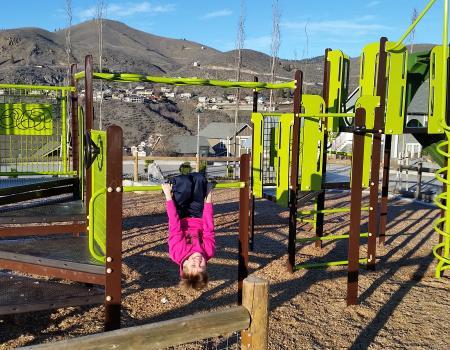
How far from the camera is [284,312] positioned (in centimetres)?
499

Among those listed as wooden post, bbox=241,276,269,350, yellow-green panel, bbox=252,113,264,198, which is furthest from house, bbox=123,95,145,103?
wooden post, bbox=241,276,269,350

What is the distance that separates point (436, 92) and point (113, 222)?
526 centimetres

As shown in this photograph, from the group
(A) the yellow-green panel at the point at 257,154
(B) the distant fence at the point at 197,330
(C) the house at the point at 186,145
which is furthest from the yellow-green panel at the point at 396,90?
(C) the house at the point at 186,145

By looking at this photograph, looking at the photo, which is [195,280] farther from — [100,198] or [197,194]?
[100,198]

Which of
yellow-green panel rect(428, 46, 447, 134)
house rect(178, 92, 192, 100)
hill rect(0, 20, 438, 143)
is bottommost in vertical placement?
yellow-green panel rect(428, 46, 447, 134)

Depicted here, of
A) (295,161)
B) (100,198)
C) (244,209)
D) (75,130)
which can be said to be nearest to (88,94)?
(100,198)

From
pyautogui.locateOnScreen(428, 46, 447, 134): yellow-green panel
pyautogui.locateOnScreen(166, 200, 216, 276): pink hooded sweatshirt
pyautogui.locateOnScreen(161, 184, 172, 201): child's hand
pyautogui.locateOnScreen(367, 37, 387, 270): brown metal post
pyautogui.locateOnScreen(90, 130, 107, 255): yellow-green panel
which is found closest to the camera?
pyautogui.locateOnScreen(90, 130, 107, 255): yellow-green panel

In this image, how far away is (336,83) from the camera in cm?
709

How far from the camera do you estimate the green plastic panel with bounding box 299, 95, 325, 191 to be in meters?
6.34

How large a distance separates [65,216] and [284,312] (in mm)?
2485

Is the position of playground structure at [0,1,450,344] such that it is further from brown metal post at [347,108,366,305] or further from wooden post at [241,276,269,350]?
wooden post at [241,276,269,350]

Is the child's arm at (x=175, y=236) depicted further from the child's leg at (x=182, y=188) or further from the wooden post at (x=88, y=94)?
the wooden post at (x=88, y=94)

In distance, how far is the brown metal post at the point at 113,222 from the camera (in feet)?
10.5

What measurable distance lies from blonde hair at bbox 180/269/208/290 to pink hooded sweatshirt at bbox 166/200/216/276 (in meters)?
0.10
